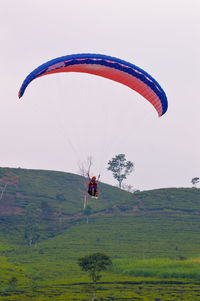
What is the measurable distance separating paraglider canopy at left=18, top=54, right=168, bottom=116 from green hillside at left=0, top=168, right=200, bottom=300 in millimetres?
25655

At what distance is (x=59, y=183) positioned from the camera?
12731 cm

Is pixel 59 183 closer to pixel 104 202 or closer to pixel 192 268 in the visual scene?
pixel 104 202

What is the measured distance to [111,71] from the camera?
2594cm

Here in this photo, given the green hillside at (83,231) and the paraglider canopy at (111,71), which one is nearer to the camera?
the paraglider canopy at (111,71)

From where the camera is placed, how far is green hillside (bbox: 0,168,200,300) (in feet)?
195

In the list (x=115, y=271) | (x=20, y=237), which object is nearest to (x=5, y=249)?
(x=20, y=237)

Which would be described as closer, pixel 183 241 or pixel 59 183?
pixel 183 241

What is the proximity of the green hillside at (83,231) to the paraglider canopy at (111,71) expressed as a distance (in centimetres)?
2565

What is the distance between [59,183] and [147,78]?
103791 millimetres

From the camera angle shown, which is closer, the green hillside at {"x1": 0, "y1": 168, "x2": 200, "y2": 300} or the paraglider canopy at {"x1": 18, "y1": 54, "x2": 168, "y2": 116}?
the paraglider canopy at {"x1": 18, "y1": 54, "x2": 168, "y2": 116}

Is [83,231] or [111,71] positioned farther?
[83,231]

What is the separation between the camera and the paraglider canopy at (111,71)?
23922mm

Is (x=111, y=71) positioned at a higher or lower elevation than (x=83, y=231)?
higher

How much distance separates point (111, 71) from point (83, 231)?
216ft
